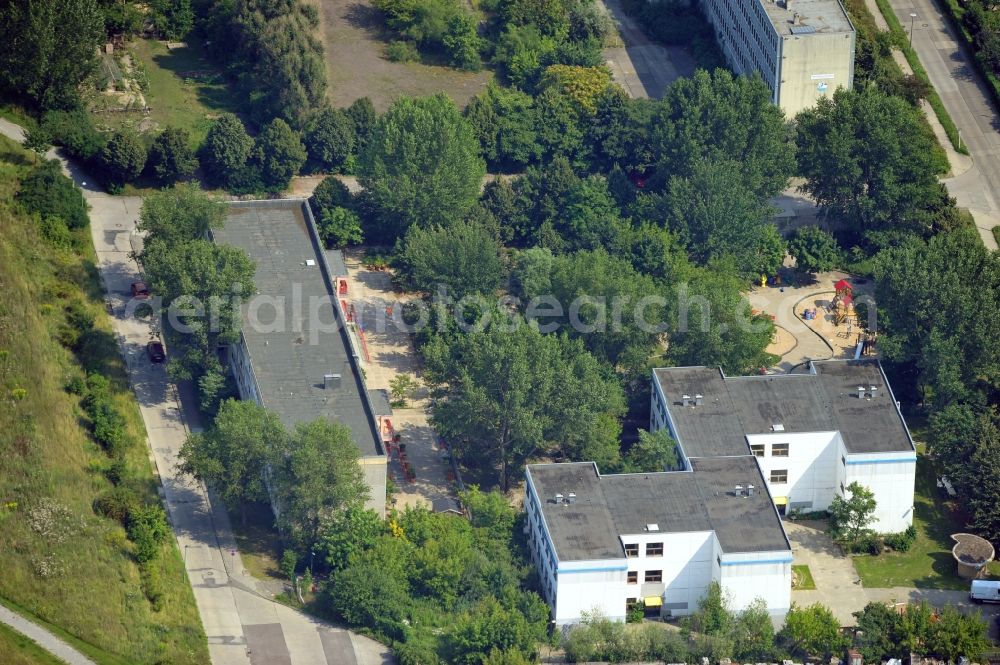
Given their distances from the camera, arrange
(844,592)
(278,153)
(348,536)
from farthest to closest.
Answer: (278,153) → (844,592) → (348,536)

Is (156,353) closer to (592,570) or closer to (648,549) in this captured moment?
(592,570)

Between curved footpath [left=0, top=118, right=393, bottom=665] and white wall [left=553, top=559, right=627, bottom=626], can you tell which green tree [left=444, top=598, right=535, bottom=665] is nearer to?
white wall [left=553, top=559, right=627, bottom=626]

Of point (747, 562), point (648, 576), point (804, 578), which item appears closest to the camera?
point (747, 562)

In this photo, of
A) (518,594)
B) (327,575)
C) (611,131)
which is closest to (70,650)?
(327,575)

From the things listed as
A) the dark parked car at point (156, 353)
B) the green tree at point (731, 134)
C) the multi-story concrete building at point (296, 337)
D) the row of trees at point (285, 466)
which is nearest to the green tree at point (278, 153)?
the multi-story concrete building at point (296, 337)

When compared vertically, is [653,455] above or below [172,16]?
below

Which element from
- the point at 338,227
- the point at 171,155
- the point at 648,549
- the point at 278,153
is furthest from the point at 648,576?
the point at 171,155

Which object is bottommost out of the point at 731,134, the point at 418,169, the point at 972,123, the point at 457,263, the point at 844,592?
the point at 844,592
